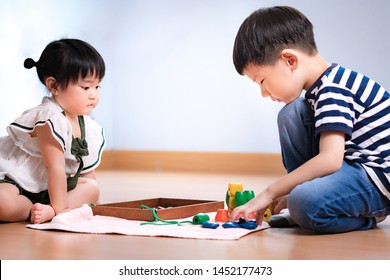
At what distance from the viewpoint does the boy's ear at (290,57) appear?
4.18 feet

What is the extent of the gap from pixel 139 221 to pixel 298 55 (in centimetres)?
50

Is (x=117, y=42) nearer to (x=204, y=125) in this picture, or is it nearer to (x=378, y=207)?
(x=204, y=125)

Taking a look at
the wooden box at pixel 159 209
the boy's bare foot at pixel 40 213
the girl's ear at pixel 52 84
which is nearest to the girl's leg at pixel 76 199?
the boy's bare foot at pixel 40 213

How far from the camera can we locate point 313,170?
1.20 meters

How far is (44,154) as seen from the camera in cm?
144

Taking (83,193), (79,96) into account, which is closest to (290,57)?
(79,96)

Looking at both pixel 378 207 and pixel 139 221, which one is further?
pixel 139 221

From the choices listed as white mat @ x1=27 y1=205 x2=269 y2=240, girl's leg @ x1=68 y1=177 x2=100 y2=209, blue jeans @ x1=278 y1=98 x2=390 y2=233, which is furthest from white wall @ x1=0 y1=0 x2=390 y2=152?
blue jeans @ x1=278 y1=98 x2=390 y2=233

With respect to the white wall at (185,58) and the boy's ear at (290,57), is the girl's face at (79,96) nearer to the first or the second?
the boy's ear at (290,57)

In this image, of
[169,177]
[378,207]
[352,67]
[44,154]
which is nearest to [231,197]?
[378,207]

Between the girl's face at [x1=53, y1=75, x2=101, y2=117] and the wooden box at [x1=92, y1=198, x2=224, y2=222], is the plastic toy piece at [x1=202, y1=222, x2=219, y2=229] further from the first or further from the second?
the girl's face at [x1=53, y1=75, x2=101, y2=117]

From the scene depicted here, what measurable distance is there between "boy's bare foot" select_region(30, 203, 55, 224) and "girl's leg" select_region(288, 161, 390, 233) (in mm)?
547

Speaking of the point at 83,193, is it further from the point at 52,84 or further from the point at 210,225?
the point at 210,225

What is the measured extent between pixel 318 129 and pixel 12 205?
713mm
